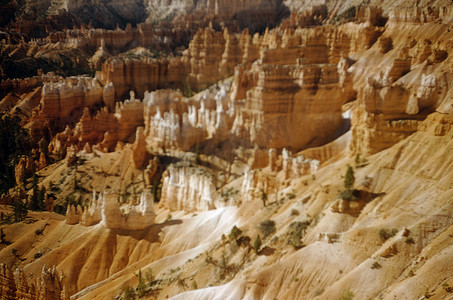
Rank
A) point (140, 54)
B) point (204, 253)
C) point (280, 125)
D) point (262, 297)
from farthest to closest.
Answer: point (140, 54), point (280, 125), point (204, 253), point (262, 297)

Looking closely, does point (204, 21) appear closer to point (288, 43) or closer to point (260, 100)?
point (288, 43)

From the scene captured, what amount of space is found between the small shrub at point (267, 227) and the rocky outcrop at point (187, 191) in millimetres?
12607

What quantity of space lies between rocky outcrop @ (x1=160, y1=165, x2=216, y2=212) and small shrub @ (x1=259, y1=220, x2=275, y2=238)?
41.4 ft

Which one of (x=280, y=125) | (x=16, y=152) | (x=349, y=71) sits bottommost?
(x=16, y=152)

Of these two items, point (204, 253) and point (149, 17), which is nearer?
point (204, 253)

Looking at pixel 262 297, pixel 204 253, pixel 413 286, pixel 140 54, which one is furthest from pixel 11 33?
pixel 413 286

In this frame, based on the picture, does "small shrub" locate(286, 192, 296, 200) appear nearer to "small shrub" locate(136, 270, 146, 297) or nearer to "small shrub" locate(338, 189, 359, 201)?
"small shrub" locate(338, 189, 359, 201)

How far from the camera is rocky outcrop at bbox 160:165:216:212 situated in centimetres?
4503

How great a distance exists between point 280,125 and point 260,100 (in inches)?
138

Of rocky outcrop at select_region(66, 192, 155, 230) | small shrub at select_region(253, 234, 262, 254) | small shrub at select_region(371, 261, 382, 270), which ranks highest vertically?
small shrub at select_region(371, 261, 382, 270)

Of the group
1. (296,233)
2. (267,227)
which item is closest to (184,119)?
(267,227)

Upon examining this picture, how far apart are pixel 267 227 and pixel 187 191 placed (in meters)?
16.3

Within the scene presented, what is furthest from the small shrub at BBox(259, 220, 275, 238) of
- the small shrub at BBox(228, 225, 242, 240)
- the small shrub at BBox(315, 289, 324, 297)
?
the small shrub at BBox(315, 289, 324, 297)

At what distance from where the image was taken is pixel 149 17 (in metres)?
107
